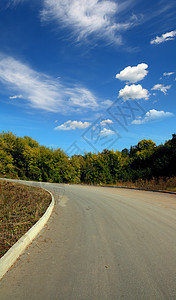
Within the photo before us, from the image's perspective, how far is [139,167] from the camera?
107 ft

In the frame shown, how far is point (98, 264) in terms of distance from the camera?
3.48m

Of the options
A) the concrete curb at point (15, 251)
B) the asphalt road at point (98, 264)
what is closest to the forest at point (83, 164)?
the asphalt road at point (98, 264)

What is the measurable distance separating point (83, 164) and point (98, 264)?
37.2 meters

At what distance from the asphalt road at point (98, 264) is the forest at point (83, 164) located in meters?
24.4

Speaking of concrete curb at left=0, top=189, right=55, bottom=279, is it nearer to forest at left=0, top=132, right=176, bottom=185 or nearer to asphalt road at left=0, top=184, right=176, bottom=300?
asphalt road at left=0, top=184, right=176, bottom=300

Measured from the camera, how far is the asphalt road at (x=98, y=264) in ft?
8.82

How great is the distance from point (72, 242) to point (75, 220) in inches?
83.4

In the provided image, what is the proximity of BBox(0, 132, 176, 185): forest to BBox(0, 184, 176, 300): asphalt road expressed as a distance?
80.2 ft

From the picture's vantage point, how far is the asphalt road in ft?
8.82

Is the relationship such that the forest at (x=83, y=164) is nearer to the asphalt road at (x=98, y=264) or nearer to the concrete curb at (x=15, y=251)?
the asphalt road at (x=98, y=264)

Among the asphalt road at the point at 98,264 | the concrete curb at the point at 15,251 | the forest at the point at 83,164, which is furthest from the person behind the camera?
the forest at the point at 83,164

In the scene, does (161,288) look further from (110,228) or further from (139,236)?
(110,228)

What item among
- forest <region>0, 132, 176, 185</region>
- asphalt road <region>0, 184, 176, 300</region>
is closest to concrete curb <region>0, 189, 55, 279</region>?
asphalt road <region>0, 184, 176, 300</region>

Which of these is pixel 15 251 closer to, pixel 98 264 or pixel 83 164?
pixel 98 264
